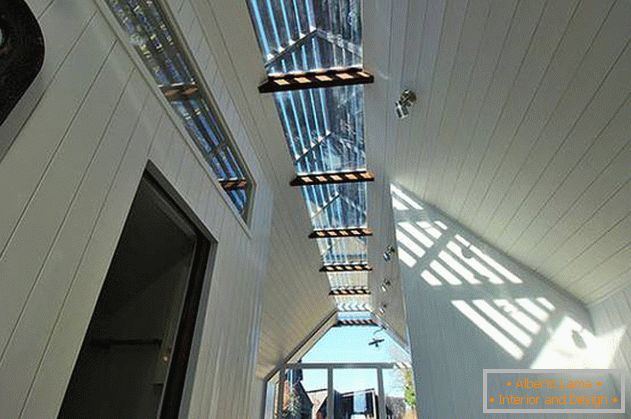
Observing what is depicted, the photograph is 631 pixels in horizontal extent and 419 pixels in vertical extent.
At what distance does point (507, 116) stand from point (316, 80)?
147 cm

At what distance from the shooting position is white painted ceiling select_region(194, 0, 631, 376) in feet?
4.75

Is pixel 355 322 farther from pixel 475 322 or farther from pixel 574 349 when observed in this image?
pixel 574 349

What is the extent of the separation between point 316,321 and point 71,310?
741cm

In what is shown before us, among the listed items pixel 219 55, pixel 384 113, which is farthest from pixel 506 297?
pixel 219 55

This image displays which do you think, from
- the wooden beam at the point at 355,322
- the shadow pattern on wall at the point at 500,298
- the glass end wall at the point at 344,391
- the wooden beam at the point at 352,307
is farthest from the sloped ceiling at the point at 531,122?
the wooden beam at the point at 355,322

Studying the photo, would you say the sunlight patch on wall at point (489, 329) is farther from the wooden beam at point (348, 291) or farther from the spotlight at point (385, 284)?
the wooden beam at point (348, 291)

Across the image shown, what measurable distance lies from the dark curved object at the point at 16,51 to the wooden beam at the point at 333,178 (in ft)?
9.97

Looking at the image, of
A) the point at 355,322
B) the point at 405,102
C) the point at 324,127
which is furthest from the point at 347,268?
the point at 405,102

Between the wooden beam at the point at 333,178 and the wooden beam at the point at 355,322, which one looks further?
the wooden beam at the point at 355,322

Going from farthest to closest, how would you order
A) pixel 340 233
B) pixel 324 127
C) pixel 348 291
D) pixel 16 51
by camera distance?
1. pixel 348 291
2. pixel 340 233
3. pixel 324 127
4. pixel 16 51

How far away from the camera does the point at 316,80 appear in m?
2.85

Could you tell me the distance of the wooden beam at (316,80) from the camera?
279 centimetres

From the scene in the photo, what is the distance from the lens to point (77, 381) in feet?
4.23

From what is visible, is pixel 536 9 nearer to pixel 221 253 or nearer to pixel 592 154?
pixel 592 154
